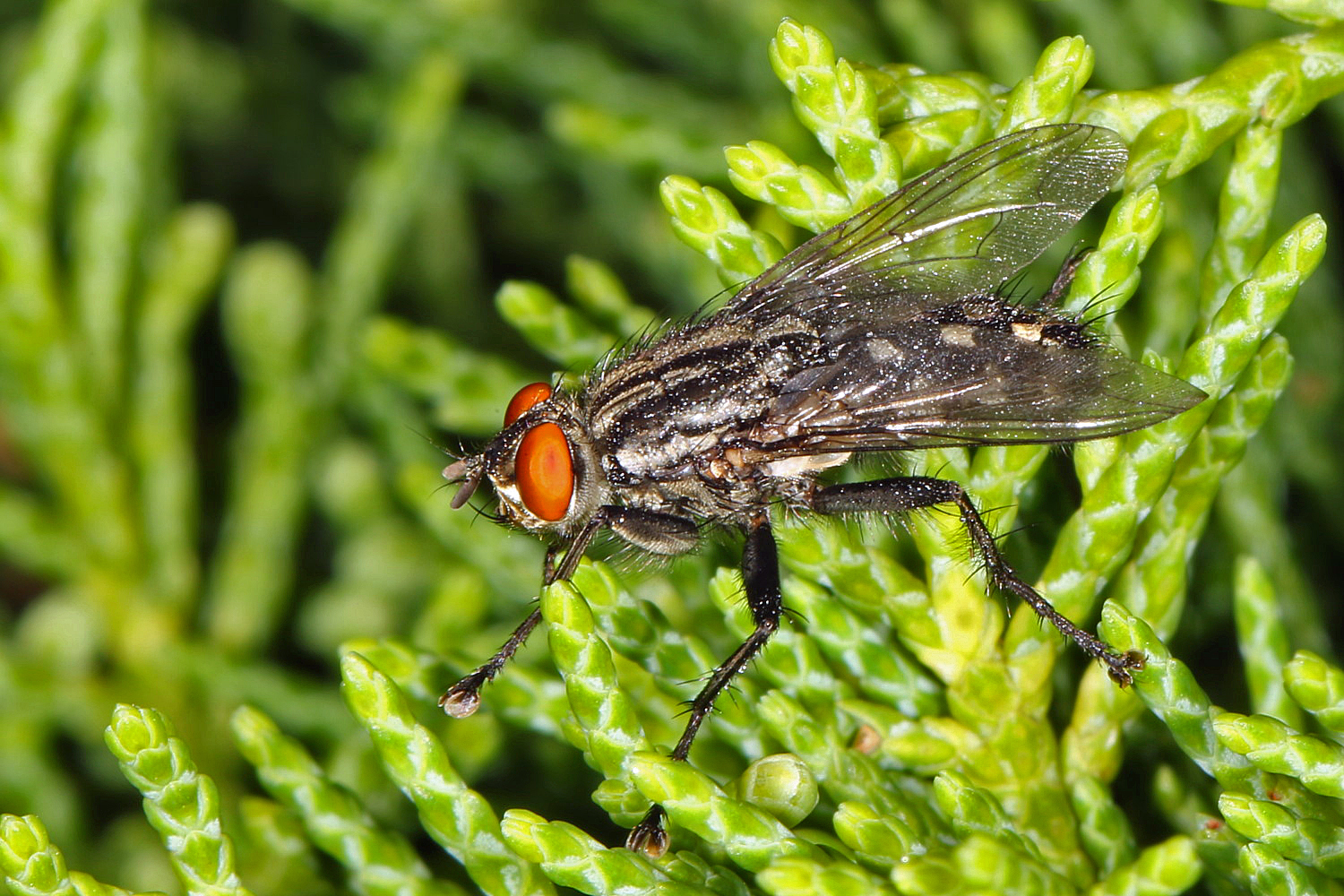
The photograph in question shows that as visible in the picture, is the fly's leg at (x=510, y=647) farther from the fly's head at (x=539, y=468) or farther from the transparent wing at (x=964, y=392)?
the transparent wing at (x=964, y=392)

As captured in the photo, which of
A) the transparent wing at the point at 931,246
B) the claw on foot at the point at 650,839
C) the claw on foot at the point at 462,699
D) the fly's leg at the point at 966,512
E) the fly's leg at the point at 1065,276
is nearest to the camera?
the claw on foot at the point at 650,839

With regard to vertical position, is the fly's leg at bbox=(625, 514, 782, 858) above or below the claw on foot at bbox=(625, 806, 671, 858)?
above

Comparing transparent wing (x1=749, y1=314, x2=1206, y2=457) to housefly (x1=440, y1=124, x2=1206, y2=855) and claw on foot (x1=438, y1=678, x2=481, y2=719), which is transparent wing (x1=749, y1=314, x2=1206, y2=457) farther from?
claw on foot (x1=438, y1=678, x2=481, y2=719)

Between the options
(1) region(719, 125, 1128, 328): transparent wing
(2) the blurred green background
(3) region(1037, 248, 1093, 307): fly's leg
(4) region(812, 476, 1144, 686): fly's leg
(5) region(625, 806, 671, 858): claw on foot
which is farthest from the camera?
(2) the blurred green background

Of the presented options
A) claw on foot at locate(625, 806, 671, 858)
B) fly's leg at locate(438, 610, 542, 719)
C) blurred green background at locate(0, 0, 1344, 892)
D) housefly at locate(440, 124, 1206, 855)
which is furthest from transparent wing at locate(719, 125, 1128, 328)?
claw on foot at locate(625, 806, 671, 858)

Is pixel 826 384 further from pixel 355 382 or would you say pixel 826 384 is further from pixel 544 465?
pixel 355 382

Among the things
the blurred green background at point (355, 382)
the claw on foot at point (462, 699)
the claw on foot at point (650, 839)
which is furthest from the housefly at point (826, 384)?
the claw on foot at point (650, 839)
